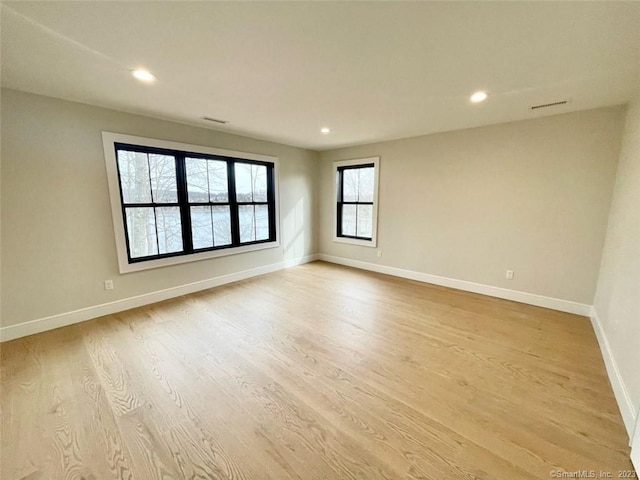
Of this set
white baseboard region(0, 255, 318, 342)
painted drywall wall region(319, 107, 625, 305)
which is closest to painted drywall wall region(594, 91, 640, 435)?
painted drywall wall region(319, 107, 625, 305)

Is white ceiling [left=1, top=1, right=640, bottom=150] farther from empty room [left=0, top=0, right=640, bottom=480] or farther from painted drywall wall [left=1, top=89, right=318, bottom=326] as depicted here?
painted drywall wall [left=1, top=89, right=318, bottom=326]

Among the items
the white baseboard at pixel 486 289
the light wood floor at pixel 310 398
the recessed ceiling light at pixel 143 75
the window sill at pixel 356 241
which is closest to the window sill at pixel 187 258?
the light wood floor at pixel 310 398

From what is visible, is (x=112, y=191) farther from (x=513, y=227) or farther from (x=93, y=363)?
Answer: (x=513, y=227)

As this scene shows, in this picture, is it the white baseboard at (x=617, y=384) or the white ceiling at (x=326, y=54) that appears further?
the white baseboard at (x=617, y=384)

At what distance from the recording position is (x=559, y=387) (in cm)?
190

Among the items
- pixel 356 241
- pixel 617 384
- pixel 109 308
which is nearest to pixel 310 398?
pixel 617 384

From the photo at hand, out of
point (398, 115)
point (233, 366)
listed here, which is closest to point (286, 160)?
point (398, 115)

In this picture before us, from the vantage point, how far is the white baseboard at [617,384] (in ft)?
4.98

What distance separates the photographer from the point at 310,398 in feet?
5.88

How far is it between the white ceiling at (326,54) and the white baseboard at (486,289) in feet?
7.45

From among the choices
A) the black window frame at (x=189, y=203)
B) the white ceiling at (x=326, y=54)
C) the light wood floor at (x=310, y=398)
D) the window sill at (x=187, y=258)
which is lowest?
the light wood floor at (x=310, y=398)

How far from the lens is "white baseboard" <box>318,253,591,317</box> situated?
10.2 feet

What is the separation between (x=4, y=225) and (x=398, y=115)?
13.9 ft

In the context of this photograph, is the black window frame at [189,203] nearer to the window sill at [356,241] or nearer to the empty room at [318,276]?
the empty room at [318,276]
